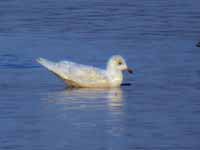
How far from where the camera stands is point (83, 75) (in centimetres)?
2238

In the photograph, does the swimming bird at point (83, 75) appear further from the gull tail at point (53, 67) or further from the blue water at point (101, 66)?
the blue water at point (101, 66)

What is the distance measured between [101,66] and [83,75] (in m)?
1.72

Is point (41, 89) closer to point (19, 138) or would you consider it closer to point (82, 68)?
point (82, 68)

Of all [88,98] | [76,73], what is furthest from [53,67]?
[88,98]

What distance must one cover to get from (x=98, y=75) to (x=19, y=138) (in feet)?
15.7

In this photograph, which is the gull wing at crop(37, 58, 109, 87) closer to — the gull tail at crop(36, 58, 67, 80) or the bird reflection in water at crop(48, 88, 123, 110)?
the gull tail at crop(36, 58, 67, 80)

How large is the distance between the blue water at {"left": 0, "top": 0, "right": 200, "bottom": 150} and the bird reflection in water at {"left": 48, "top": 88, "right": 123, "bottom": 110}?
0.6 inches

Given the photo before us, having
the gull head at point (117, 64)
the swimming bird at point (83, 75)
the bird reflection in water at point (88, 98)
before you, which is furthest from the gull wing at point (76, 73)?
the gull head at point (117, 64)

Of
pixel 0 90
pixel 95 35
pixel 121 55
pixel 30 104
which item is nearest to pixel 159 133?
pixel 30 104

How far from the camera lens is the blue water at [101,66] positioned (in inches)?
712

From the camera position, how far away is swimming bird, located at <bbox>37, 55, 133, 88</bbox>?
22359 mm

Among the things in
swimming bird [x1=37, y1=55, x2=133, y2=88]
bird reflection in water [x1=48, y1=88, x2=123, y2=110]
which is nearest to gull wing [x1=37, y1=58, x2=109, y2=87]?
swimming bird [x1=37, y1=55, x2=133, y2=88]

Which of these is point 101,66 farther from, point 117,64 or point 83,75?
point 83,75

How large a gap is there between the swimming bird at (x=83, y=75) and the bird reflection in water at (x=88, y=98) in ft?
0.58
